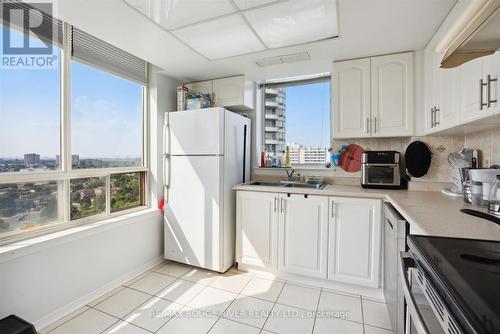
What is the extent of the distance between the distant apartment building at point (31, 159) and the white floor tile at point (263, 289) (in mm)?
2017

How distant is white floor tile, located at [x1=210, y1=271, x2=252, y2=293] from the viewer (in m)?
2.19

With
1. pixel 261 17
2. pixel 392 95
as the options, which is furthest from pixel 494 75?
pixel 261 17

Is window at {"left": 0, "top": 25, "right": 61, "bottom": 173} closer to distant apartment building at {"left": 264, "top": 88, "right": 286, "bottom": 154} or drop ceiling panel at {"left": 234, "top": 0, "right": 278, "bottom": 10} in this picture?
drop ceiling panel at {"left": 234, "top": 0, "right": 278, "bottom": 10}

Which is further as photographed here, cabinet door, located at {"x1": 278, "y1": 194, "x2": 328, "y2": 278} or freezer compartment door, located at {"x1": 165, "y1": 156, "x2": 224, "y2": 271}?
freezer compartment door, located at {"x1": 165, "y1": 156, "x2": 224, "y2": 271}

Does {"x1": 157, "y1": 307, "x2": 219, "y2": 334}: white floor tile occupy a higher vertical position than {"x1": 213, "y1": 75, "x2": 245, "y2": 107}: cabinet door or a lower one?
lower

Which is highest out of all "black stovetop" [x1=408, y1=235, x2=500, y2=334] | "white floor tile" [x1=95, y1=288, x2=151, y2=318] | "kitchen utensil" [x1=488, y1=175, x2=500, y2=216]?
"kitchen utensil" [x1=488, y1=175, x2=500, y2=216]

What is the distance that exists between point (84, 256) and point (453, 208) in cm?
275

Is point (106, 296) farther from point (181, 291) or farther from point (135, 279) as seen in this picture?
point (181, 291)

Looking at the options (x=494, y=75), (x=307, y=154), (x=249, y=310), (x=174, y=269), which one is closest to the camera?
(x=494, y=75)

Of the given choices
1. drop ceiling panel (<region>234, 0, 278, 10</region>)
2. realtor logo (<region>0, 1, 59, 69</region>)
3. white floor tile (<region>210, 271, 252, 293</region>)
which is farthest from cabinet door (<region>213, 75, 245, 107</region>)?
white floor tile (<region>210, 271, 252, 293</region>)

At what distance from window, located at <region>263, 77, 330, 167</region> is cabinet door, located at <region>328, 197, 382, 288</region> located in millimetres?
934

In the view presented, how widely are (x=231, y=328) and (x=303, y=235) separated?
1004 millimetres

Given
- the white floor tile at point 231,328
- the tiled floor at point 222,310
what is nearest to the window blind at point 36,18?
the tiled floor at point 222,310

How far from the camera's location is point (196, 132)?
245 cm
